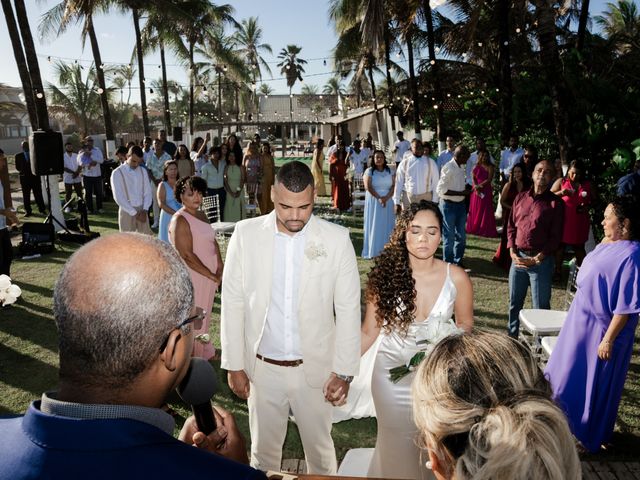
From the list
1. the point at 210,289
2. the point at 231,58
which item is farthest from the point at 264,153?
the point at 231,58

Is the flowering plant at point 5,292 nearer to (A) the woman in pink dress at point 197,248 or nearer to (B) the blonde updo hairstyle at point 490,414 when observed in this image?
(A) the woman in pink dress at point 197,248

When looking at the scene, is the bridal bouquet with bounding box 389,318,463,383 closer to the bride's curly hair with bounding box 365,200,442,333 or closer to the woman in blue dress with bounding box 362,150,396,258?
the bride's curly hair with bounding box 365,200,442,333

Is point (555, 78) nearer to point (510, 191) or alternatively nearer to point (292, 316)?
point (510, 191)

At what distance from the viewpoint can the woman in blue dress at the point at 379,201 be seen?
9203mm

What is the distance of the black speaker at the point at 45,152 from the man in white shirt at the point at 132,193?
3502 millimetres

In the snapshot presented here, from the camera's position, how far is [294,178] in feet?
10.2

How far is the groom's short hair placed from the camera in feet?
10.1

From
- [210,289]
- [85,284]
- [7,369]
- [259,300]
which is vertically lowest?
[7,369]

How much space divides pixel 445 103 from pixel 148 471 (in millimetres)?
25310

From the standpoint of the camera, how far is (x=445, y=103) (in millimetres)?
24438

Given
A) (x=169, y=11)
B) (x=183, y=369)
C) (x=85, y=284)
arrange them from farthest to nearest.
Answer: (x=169, y=11) → (x=183, y=369) → (x=85, y=284)

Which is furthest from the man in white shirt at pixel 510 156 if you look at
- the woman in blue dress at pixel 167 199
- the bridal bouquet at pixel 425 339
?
the bridal bouquet at pixel 425 339

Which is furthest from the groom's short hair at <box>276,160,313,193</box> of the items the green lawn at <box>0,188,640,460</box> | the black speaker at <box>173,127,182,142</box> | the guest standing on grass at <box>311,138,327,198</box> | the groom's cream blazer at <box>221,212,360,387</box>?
the black speaker at <box>173,127,182,142</box>

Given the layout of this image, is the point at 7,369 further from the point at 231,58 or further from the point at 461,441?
the point at 231,58
